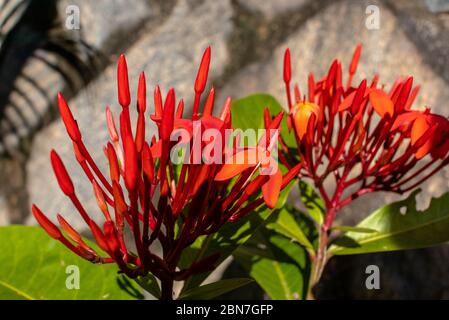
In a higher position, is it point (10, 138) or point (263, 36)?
point (263, 36)

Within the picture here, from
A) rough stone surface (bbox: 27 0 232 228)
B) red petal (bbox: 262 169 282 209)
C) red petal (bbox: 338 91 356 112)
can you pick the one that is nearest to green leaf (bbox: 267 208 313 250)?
red petal (bbox: 338 91 356 112)

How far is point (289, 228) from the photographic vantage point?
953mm

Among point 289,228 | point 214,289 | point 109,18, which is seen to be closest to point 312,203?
point 289,228

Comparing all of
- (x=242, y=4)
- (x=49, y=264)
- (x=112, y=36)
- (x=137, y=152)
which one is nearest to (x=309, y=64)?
(x=242, y=4)

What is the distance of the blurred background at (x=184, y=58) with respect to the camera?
142 centimetres

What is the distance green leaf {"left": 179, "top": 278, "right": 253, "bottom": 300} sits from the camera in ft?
2.31

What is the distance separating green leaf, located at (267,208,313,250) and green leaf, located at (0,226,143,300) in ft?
0.77

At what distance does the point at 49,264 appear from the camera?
2.66 feet

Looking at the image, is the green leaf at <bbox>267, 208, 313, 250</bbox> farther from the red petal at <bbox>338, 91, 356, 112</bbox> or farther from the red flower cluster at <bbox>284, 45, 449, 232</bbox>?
the red petal at <bbox>338, 91, 356, 112</bbox>

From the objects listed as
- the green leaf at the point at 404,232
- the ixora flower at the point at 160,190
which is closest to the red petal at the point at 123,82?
the ixora flower at the point at 160,190

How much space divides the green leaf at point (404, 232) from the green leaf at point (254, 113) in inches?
7.0

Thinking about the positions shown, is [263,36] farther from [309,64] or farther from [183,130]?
[183,130]
